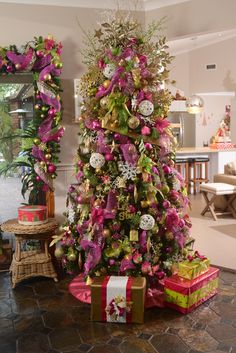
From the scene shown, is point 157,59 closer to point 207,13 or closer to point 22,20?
point 207,13

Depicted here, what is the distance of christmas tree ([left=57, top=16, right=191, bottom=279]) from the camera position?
3.16 meters

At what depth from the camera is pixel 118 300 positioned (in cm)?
297

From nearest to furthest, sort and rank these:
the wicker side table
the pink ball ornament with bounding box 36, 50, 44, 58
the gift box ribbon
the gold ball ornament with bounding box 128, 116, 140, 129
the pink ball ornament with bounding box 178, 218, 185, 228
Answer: the gift box ribbon → the gold ball ornament with bounding box 128, 116, 140, 129 → the pink ball ornament with bounding box 178, 218, 185, 228 → the wicker side table → the pink ball ornament with bounding box 36, 50, 44, 58

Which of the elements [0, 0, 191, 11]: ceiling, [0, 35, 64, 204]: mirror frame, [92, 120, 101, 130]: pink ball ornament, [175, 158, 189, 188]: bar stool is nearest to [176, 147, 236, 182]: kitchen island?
[175, 158, 189, 188]: bar stool

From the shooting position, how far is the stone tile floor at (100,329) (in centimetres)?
270

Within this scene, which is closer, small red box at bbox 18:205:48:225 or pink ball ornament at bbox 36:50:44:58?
small red box at bbox 18:205:48:225

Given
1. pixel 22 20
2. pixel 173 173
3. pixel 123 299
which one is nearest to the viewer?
pixel 123 299

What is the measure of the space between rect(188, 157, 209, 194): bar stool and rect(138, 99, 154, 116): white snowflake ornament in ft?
19.8

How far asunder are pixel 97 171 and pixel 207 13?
7.10 feet

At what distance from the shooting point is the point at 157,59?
329 cm

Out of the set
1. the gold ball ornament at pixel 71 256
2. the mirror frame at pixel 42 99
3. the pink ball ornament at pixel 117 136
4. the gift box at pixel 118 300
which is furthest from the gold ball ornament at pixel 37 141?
the gift box at pixel 118 300

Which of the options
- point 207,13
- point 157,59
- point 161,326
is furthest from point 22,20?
point 161,326

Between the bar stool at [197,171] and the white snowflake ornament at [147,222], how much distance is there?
5967 mm

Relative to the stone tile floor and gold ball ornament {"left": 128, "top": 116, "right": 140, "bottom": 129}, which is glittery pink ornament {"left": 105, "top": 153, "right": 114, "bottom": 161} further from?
the stone tile floor
